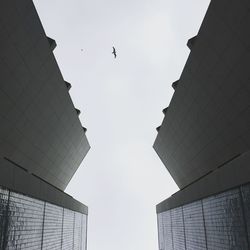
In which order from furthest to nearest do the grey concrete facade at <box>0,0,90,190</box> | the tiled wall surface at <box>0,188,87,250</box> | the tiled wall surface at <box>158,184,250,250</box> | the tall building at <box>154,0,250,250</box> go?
1. the tiled wall surface at <box>0,188,87,250</box>
2. the grey concrete facade at <box>0,0,90,190</box>
3. the tiled wall surface at <box>158,184,250,250</box>
4. the tall building at <box>154,0,250,250</box>

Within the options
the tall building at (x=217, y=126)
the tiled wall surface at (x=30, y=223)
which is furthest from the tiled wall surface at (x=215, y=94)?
the tiled wall surface at (x=30, y=223)

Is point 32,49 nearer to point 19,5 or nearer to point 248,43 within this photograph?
point 19,5

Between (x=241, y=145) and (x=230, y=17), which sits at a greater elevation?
(x=230, y=17)

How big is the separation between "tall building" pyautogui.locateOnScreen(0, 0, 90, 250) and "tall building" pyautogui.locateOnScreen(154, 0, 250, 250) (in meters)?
10.3

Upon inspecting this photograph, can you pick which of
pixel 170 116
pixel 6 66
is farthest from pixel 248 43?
pixel 170 116

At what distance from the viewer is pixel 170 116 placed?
119 feet

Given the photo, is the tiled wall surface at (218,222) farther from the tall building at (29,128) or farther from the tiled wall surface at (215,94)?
the tall building at (29,128)

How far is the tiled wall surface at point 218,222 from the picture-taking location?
19.0 meters

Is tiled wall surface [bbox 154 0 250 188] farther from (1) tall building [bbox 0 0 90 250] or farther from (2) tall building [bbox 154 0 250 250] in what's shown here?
(1) tall building [bbox 0 0 90 250]

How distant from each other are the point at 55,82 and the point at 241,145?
1528 cm

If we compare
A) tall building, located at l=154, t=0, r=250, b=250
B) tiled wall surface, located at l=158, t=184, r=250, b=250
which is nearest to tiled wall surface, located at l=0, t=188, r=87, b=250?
tall building, located at l=154, t=0, r=250, b=250

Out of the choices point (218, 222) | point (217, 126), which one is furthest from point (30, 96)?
point (218, 222)

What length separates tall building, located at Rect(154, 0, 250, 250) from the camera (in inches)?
733

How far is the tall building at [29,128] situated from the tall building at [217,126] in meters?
10.3
